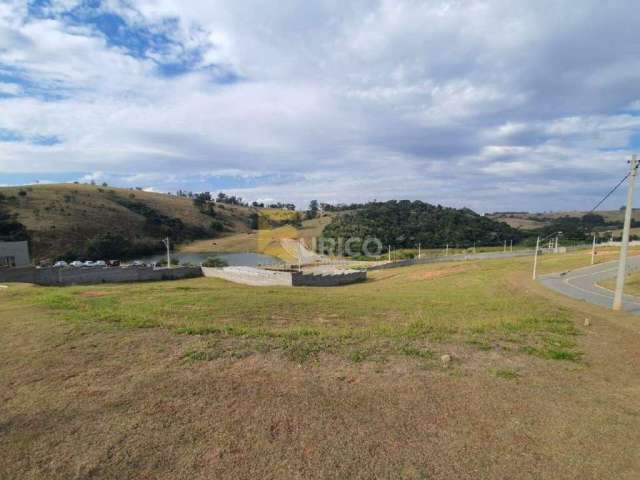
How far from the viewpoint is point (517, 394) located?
559 centimetres

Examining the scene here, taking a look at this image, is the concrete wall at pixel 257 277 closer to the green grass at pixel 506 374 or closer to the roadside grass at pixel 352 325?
the roadside grass at pixel 352 325

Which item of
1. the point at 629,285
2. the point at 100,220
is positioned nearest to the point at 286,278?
the point at 629,285

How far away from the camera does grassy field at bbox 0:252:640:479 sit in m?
3.92

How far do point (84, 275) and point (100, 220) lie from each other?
61826 millimetres

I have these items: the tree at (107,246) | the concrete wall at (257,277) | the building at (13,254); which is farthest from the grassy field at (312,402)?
the tree at (107,246)

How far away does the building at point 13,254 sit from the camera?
3553 centimetres

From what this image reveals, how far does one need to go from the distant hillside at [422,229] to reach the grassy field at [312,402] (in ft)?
239

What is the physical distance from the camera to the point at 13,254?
119 ft

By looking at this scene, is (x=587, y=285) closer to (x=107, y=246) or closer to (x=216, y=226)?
(x=107, y=246)

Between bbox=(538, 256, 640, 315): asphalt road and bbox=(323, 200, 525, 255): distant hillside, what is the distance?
2017 inches

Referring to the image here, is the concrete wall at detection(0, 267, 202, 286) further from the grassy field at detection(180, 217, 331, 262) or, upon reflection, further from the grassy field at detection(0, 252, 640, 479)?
the grassy field at detection(180, 217, 331, 262)

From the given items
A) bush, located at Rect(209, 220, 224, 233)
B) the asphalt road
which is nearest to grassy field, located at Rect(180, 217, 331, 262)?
bush, located at Rect(209, 220, 224, 233)

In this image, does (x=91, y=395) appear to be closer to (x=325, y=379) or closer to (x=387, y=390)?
(x=325, y=379)

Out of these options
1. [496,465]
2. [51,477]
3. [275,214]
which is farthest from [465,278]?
[275,214]
